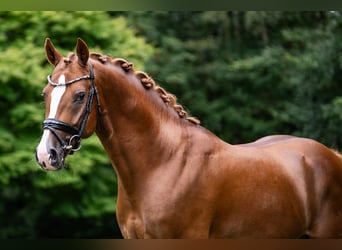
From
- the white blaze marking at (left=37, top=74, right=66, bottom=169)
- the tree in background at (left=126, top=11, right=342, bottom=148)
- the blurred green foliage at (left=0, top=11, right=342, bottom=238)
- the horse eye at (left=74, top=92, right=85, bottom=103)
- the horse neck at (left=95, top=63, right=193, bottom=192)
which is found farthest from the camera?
the tree in background at (left=126, top=11, right=342, bottom=148)

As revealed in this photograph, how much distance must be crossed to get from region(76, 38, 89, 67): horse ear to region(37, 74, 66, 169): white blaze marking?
0.18m

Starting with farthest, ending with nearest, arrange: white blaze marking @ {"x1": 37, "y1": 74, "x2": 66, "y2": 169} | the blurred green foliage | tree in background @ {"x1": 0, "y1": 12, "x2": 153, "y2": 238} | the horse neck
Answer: the blurred green foliage < tree in background @ {"x1": 0, "y1": 12, "x2": 153, "y2": 238} < the horse neck < white blaze marking @ {"x1": 37, "y1": 74, "x2": 66, "y2": 169}

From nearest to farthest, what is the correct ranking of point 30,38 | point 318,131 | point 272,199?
1. point 272,199
2. point 30,38
3. point 318,131

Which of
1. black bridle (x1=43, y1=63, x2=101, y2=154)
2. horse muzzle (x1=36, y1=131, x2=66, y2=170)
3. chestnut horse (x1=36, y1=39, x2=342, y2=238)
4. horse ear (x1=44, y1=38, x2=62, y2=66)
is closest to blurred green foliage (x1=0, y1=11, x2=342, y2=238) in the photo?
horse ear (x1=44, y1=38, x2=62, y2=66)

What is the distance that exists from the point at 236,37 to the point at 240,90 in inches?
50.8

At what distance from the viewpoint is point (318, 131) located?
1098 centimetres

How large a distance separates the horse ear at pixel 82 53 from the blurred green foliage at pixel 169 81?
14.0 ft

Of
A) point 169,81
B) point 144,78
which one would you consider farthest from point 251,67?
point 144,78

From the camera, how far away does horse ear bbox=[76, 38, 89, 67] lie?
159 inches

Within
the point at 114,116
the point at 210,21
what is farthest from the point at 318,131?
the point at 114,116

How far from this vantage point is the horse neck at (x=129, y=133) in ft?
13.8

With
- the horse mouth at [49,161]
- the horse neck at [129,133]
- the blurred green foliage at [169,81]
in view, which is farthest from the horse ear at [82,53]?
the blurred green foliage at [169,81]

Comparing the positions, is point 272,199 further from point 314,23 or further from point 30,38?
point 314,23

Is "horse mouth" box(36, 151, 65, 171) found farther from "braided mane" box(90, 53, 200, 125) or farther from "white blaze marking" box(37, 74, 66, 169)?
"braided mane" box(90, 53, 200, 125)
